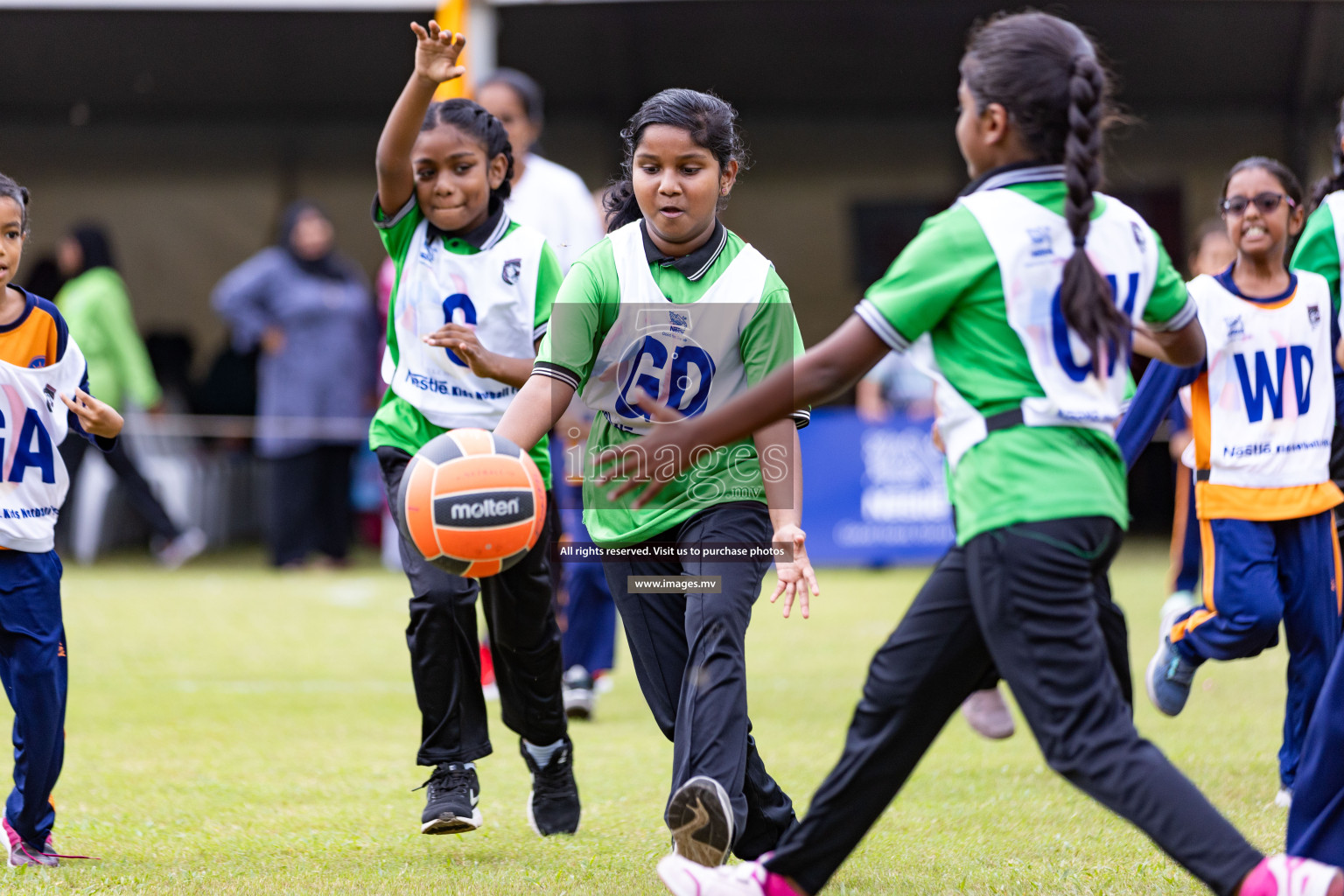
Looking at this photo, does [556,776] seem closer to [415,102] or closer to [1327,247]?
[415,102]

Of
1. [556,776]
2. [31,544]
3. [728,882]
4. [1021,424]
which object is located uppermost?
[1021,424]

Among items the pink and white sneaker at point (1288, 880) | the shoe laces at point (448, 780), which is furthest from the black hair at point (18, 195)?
the pink and white sneaker at point (1288, 880)

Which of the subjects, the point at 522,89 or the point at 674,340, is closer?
the point at 674,340

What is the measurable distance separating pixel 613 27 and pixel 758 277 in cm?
1143

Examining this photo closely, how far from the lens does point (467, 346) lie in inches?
156

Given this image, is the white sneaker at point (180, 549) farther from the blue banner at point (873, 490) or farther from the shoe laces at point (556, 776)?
the shoe laces at point (556, 776)

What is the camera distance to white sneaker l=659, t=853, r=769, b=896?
10.1 ft

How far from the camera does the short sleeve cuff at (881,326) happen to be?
2885 mm

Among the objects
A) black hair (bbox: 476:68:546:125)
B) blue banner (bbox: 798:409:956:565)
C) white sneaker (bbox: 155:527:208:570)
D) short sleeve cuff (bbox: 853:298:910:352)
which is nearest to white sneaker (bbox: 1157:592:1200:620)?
blue banner (bbox: 798:409:956:565)

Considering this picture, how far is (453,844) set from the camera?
4215mm

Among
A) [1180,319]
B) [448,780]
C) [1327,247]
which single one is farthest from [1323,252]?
[448,780]

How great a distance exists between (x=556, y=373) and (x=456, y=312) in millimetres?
765

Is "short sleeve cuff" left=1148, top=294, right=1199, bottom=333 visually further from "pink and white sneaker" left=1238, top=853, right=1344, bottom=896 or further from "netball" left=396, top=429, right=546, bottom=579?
"netball" left=396, top=429, right=546, bottom=579

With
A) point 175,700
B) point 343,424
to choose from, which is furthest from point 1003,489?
point 343,424
